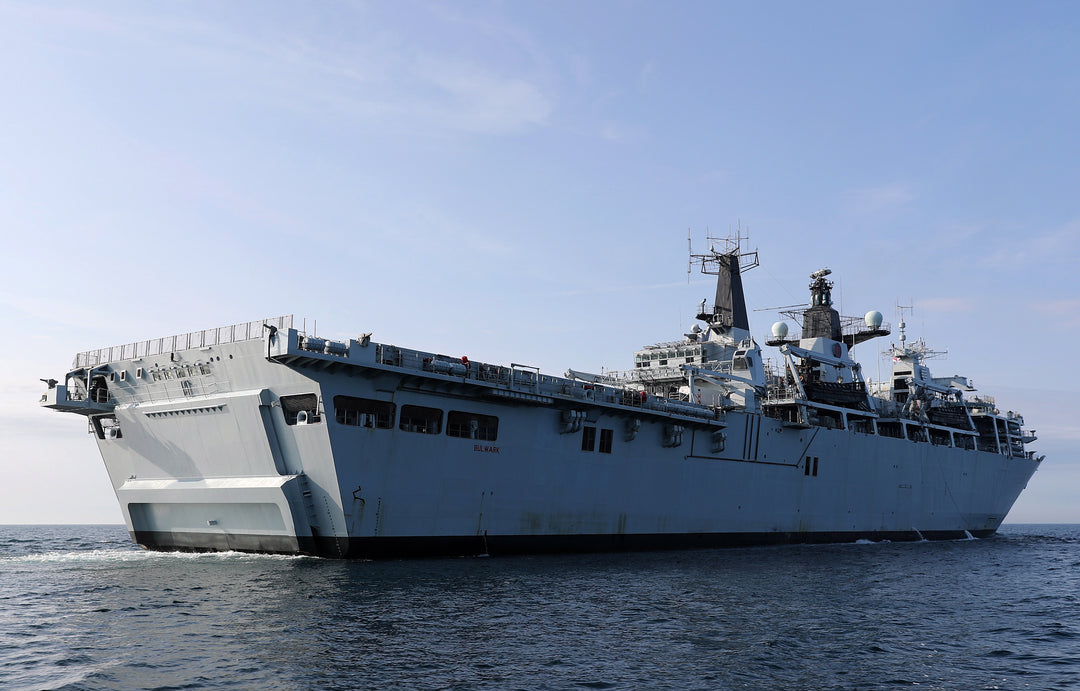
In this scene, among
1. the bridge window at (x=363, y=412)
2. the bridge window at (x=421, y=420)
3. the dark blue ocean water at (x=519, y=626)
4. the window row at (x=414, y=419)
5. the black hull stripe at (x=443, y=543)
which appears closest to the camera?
the dark blue ocean water at (x=519, y=626)

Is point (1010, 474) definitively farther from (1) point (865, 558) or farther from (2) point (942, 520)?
(1) point (865, 558)

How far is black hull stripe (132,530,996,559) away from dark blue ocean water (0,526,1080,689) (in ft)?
1.76

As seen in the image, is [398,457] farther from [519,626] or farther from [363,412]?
[519,626]

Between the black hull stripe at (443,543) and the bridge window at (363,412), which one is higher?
the bridge window at (363,412)

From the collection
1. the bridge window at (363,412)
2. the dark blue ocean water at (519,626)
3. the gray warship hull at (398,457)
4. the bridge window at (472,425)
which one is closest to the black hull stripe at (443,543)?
the gray warship hull at (398,457)

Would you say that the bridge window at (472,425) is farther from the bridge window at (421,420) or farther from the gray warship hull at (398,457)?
→ the bridge window at (421,420)

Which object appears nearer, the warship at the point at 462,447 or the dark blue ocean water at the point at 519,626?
the dark blue ocean water at the point at 519,626

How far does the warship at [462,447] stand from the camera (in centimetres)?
2688

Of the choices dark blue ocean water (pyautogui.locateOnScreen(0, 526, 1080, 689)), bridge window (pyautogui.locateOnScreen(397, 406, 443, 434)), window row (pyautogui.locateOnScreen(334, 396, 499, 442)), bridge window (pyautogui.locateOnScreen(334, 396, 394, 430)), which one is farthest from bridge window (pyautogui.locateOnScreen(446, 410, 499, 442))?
dark blue ocean water (pyautogui.locateOnScreen(0, 526, 1080, 689))

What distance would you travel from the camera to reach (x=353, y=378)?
26.7 metres

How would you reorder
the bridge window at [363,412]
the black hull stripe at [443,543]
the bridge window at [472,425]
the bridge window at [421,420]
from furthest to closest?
the bridge window at [472,425] → the bridge window at [421,420] → the black hull stripe at [443,543] → the bridge window at [363,412]

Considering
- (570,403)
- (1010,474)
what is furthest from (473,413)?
(1010,474)

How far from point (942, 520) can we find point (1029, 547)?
4757 mm

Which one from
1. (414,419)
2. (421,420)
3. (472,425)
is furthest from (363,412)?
(472,425)
